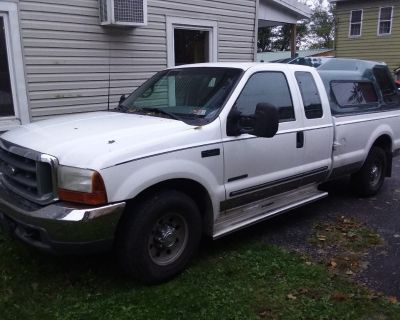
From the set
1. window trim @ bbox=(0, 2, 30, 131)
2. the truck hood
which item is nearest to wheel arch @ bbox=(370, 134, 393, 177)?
the truck hood

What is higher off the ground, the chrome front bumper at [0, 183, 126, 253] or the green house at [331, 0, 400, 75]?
the green house at [331, 0, 400, 75]

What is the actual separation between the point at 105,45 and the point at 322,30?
49.5m

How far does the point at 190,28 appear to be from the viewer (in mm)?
8055

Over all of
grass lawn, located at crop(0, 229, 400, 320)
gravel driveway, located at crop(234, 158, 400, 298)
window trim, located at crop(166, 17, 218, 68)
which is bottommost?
gravel driveway, located at crop(234, 158, 400, 298)

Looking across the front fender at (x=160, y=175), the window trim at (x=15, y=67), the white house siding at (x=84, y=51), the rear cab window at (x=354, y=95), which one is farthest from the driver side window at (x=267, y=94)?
the window trim at (x=15, y=67)

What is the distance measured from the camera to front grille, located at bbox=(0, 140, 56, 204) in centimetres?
319

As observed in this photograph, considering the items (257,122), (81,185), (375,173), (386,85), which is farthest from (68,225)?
(386,85)

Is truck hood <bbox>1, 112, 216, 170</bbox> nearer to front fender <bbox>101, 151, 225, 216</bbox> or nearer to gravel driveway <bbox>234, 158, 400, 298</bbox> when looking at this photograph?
front fender <bbox>101, 151, 225, 216</bbox>

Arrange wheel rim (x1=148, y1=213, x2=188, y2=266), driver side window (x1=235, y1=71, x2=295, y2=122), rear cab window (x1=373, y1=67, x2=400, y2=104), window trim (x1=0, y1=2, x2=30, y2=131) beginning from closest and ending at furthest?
wheel rim (x1=148, y1=213, x2=188, y2=266)
driver side window (x1=235, y1=71, x2=295, y2=122)
window trim (x1=0, y1=2, x2=30, y2=131)
rear cab window (x1=373, y1=67, x2=400, y2=104)

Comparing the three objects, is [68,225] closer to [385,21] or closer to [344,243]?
[344,243]

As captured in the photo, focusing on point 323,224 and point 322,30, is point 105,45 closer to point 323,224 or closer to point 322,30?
point 323,224

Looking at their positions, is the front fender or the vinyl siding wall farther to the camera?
the vinyl siding wall

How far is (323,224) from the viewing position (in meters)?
5.18

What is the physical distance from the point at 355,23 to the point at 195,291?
81.1ft
